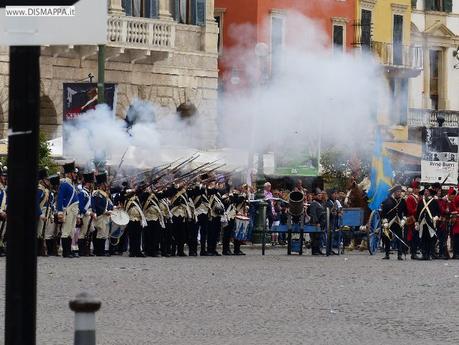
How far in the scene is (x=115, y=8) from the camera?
44500mm

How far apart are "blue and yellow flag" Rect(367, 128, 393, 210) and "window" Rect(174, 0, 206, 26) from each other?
410 inches

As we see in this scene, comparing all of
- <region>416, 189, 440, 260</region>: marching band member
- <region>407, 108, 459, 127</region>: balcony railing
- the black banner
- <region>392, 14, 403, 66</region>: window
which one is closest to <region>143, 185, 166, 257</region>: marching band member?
the black banner

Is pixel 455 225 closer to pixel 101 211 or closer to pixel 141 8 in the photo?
pixel 101 211

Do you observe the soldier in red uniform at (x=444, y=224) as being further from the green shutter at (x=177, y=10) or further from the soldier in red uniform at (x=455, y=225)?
the green shutter at (x=177, y=10)

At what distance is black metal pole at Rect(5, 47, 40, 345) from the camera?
7164mm

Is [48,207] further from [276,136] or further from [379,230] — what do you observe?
[276,136]

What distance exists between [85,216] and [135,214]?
1191mm

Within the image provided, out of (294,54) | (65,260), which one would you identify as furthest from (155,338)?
(294,54)

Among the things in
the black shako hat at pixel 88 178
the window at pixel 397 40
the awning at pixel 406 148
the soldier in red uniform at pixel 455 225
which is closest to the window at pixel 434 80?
the window at pixel 397 40

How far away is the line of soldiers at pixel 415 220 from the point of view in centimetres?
3259

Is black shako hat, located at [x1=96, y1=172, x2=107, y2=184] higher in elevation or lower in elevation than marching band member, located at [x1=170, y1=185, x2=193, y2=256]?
higher

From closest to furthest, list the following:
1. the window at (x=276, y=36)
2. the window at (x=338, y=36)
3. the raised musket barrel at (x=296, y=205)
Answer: the raised musket barrel at (x=296, y=205)
the window at (x=276, y=36)
the window at (x=338, y=36)

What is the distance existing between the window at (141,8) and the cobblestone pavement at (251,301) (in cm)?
1735

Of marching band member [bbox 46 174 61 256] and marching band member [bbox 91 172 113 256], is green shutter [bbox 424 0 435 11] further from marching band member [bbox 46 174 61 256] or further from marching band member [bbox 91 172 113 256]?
marching band member [bbox 46 174 61 256]
